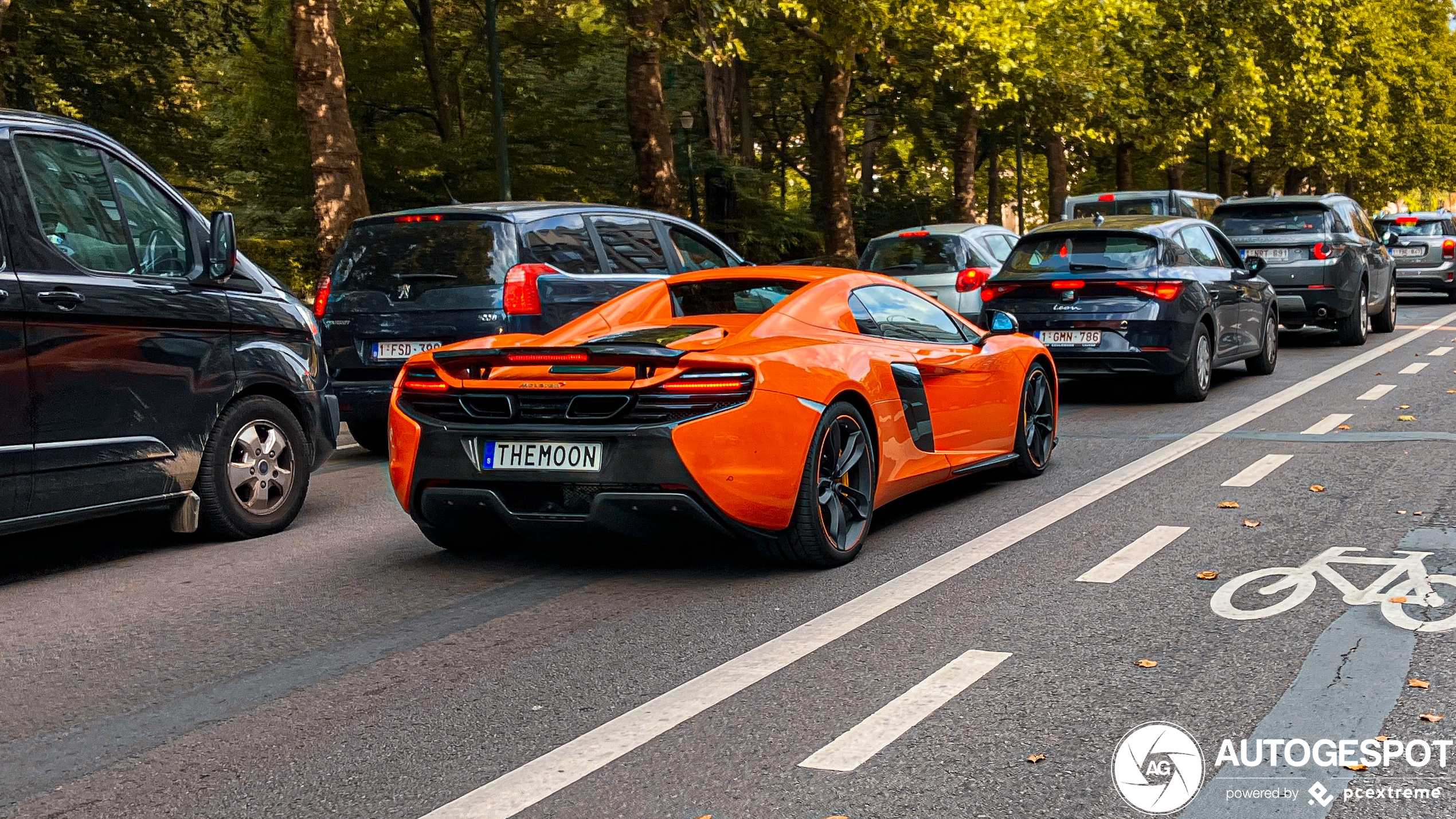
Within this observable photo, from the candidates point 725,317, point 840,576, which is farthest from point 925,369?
point 840,576

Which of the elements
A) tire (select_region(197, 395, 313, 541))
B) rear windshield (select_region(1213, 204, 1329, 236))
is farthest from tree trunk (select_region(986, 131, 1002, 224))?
tire (select_region(197, 395, 313, 541))

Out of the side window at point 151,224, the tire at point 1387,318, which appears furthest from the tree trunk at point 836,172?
the side window at point 151,224

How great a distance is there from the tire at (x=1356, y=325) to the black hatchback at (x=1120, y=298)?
5634 millimetres

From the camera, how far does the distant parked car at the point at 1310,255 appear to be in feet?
57.4

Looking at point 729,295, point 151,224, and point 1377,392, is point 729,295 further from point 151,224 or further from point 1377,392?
point 1377,392

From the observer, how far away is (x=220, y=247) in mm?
7332

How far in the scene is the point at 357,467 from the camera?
400 inches

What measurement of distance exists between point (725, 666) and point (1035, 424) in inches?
171

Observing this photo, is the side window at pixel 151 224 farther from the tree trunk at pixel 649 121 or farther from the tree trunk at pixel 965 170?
the tree trunk at pixel 965 170

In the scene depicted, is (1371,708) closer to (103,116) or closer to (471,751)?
(471,751)

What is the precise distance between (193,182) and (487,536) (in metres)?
25.5

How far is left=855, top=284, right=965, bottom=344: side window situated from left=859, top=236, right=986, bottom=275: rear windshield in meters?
8.85

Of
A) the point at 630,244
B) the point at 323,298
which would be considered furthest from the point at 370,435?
the point at 630,244

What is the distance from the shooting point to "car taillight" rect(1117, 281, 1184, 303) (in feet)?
39.5
